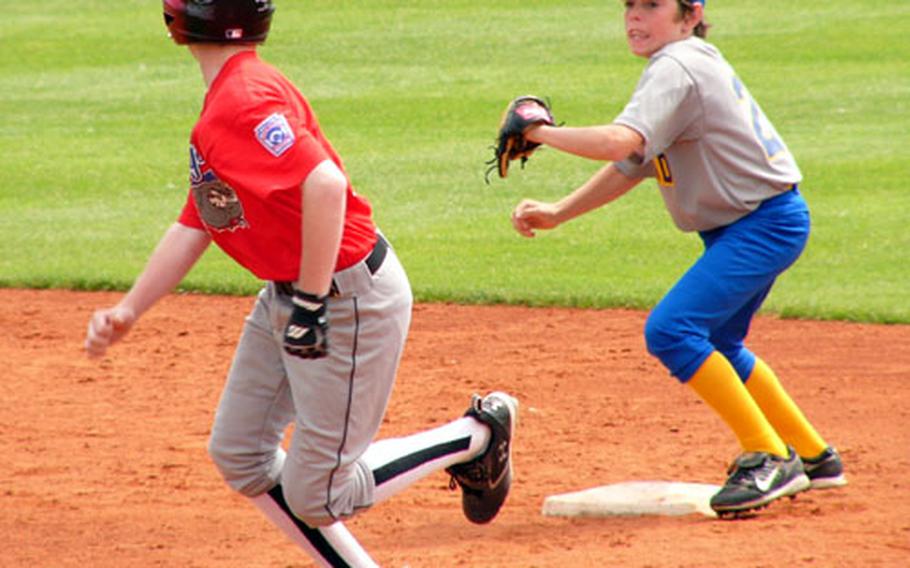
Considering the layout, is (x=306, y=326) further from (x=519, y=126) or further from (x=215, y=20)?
(x=519, y=126)

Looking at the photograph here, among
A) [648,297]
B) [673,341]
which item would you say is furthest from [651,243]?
[673,341]

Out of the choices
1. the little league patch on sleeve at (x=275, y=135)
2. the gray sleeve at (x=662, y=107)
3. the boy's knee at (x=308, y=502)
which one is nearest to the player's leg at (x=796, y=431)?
the gray sleeve at (x=662, y=107)

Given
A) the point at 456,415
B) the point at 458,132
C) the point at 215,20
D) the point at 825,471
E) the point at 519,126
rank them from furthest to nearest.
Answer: the point at 458,132
the point at 456,415
the point at 825,471
the point at 519,126
the point at 215,20

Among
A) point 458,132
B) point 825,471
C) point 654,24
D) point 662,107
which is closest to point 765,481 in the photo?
point 825,471

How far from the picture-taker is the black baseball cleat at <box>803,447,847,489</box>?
19.4ft

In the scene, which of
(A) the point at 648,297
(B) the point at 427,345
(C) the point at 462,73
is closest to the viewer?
(B) the point at 427,345

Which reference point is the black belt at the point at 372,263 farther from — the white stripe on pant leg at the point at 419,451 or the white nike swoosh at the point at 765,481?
the white nike swoosh at the point at 765,481

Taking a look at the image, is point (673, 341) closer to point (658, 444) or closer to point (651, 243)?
point (658, 444)

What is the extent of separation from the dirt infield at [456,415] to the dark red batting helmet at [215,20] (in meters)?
1.83

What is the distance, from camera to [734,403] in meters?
5.60

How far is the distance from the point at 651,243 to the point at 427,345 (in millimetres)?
2679

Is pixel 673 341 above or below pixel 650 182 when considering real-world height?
above

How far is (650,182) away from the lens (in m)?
12.6

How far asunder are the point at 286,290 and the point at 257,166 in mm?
408
